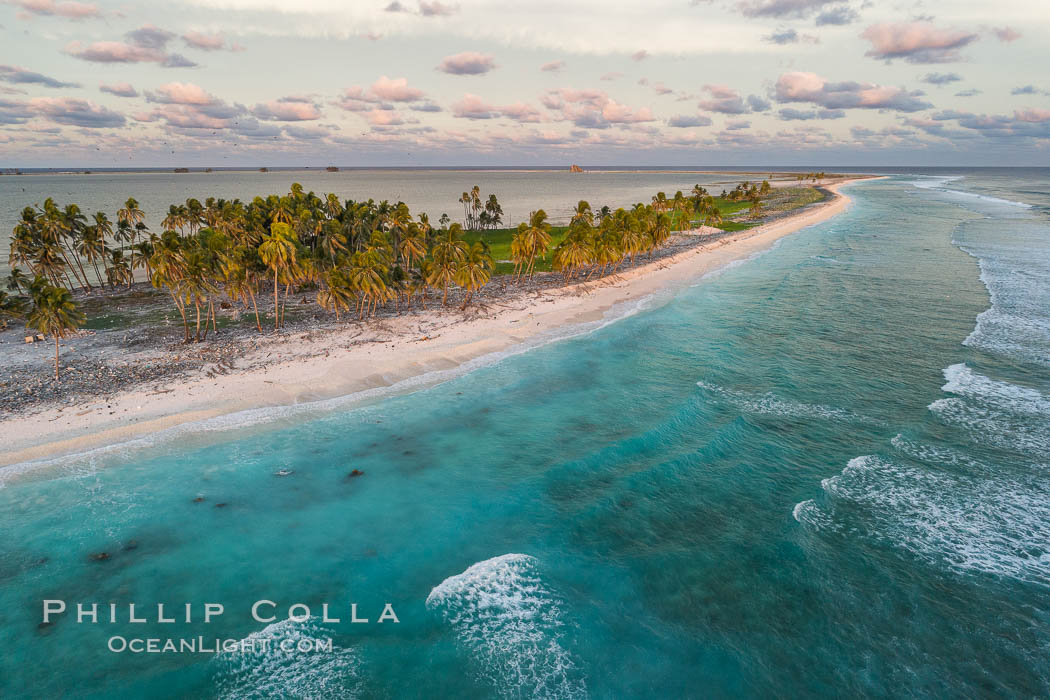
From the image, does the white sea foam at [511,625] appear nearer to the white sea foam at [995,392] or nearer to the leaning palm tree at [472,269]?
the leaning palm tree at [472,269]

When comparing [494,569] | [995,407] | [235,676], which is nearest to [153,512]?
[235,676]

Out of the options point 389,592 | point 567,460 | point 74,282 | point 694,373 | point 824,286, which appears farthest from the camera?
point 74,282

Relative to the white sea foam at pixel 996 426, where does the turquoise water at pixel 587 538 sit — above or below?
below

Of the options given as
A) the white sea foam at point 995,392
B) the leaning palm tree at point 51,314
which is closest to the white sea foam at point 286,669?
the leaning palm tree at point 51,314

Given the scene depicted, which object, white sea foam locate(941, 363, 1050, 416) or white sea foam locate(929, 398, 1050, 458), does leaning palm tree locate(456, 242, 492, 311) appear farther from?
white sea foam locate(941, 363, 1050, 416)

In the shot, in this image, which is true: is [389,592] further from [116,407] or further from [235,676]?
[116,407]

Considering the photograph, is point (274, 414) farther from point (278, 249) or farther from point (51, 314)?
point (278, 249)

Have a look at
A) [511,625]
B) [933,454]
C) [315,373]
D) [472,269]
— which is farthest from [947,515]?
[472,269]
